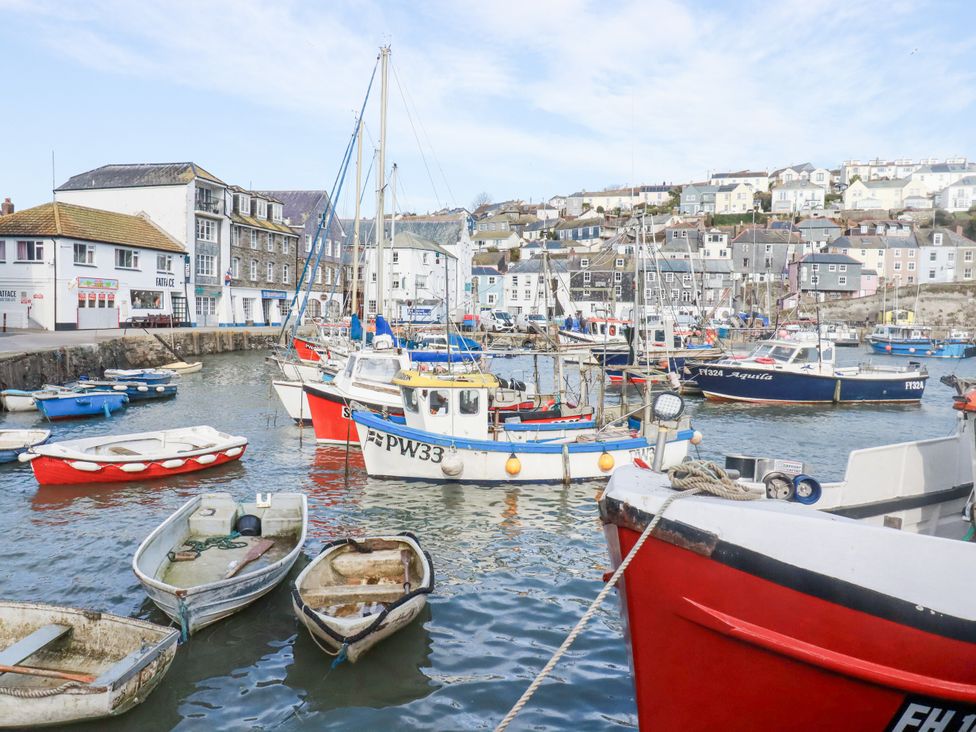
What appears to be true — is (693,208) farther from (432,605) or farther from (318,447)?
(432,605)

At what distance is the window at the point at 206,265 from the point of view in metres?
54.6

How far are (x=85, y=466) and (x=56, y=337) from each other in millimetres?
24980

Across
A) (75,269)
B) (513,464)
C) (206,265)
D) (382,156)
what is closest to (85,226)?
(75,269)

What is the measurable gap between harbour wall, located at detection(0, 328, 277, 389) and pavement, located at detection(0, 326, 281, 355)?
53 cm

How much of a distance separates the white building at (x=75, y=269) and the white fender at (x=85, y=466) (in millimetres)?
30147

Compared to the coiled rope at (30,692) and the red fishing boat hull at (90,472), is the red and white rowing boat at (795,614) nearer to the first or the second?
the coiled rope at (30,692)

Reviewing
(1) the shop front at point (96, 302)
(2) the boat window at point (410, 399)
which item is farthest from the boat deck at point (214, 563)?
(1) the shop front at point (96, 302)

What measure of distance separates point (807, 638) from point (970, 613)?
97cm

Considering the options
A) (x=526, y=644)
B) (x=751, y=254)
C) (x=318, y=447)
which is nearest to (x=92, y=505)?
(x=318, y=447)

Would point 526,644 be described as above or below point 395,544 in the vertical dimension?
below

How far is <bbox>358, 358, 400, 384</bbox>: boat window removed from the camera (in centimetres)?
2158

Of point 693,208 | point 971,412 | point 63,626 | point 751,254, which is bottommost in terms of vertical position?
point 63,626

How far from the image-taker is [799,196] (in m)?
128

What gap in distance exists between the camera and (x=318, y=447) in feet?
70.4
